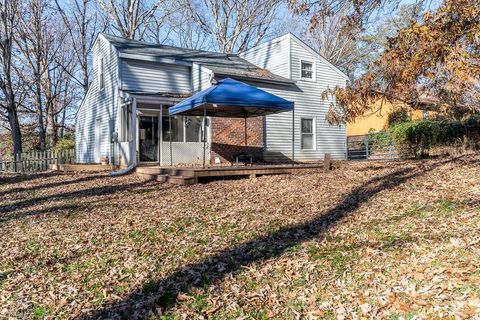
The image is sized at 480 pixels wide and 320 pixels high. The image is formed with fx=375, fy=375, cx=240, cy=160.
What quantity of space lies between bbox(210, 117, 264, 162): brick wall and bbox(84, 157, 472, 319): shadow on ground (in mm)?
7863

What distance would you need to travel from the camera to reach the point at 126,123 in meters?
13.9

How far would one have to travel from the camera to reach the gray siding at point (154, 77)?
13942 millimetres

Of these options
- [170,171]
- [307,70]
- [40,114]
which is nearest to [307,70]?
[307,70]

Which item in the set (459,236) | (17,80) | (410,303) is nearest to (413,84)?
(459,236)

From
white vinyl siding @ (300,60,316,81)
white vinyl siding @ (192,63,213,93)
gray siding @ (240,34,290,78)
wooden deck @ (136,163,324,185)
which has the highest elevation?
gray siding @ (240,34,290,78)

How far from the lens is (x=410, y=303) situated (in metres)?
3.05

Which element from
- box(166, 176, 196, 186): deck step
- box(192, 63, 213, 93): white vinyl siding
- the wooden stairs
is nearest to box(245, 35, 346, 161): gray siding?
box(192, 63, 213, 93): white vinyl siding

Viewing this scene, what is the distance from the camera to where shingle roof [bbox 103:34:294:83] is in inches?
561

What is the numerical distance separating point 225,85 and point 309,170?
3.37 m

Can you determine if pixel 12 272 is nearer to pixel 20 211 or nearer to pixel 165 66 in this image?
pixel 20 211

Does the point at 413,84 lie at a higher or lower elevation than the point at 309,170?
higher

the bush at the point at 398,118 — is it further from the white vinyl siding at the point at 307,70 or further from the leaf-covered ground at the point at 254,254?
the leaf-covered ground at the point at 254,254

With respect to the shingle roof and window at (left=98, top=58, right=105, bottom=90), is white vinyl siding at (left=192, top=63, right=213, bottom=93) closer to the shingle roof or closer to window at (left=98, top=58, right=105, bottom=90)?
the shingle roof

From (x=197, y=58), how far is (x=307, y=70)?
4932mm
